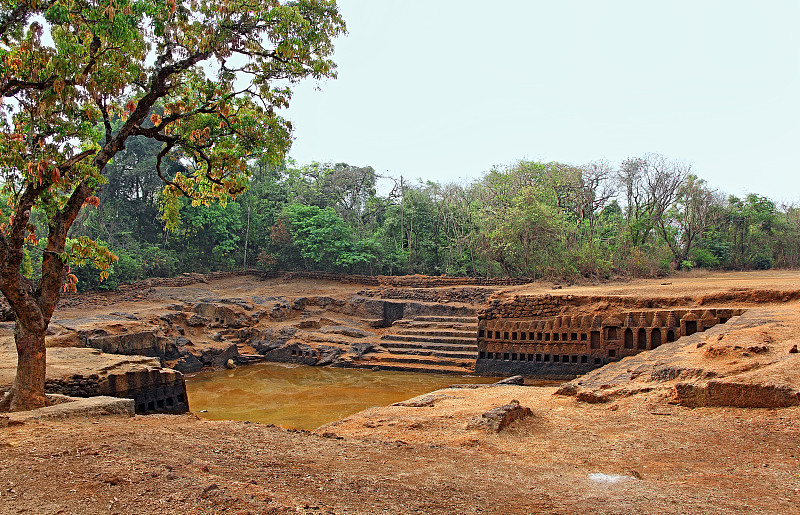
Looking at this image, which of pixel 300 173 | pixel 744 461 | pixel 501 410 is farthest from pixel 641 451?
pixel 300 173

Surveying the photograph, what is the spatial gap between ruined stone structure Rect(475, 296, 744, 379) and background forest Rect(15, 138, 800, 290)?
23.8ft

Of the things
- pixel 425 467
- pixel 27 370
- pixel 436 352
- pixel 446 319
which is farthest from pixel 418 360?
pixel 425 467

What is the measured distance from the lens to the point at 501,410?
6.39 metres

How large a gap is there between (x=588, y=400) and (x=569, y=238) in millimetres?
18440

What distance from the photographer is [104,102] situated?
711 centimetres

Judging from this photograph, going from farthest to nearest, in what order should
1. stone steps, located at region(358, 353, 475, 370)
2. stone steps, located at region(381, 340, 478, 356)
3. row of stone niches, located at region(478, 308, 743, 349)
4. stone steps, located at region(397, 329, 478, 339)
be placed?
stone steps, located at region(397, 329, 478, 339) → stone steps, located at region(381, 340, 478, 356) → stone steps, located at region(358, 353, 475, 370) → row of stone niches, located at region(478, 308, 743, 349)

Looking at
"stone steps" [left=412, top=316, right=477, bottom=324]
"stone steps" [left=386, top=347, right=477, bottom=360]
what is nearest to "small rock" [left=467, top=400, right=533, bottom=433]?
"stone steps" [left=386, top=347, right=477, bottom=360]

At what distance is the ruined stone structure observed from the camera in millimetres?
12891

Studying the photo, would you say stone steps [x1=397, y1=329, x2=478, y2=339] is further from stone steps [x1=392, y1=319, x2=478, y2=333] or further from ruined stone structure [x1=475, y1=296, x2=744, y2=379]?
ruined stone structure [x1=475, y1=296, x2=744, y2=379]

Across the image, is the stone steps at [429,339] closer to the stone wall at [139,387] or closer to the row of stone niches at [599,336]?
the row of stone niches at [599,336]

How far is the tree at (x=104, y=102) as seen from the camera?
6.18 m

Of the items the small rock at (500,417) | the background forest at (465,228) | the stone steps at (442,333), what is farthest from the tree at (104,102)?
the background forest at (465,228)

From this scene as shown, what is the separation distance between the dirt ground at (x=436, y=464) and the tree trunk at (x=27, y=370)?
109 centimetres

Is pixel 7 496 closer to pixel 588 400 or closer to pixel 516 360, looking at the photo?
pixel 588 400
